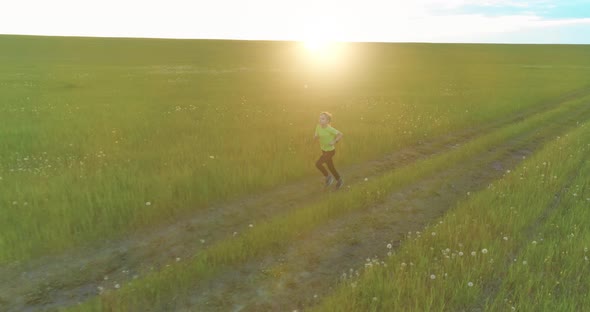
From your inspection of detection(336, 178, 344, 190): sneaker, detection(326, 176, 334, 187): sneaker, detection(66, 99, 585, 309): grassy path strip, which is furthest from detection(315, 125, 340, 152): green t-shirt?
detection(66, 99, 585, 309): grassy path strip

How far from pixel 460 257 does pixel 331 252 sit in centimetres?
196

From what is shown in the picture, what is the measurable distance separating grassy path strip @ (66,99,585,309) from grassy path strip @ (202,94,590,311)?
0.73 ft

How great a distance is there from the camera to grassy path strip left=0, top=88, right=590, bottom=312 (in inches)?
193

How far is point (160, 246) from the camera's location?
19.1ft

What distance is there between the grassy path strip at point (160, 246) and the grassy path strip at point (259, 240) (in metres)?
0.43

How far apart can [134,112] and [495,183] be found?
52.2 ft

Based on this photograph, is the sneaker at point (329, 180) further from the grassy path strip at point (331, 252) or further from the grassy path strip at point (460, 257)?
the grassy path strip at point (460, 257)

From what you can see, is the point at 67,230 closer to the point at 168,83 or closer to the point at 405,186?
the point at 405,186

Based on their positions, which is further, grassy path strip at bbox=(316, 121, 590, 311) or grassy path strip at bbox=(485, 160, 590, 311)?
grassy path strip at bbox=(316, 121, 590, 311)

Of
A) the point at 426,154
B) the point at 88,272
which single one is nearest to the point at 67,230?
the point at 88,272

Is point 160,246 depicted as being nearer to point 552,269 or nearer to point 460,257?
point 460,257

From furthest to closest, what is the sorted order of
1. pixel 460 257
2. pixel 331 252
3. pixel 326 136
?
pixel 326 136, pixel 331 252, pixel 460 257

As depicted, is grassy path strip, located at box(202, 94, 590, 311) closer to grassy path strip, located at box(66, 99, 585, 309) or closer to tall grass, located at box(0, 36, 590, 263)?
grassy path strip, located at box(66, 99, 585, 309)

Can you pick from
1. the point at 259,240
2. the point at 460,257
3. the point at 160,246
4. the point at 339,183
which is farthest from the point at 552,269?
the point at 160,246
